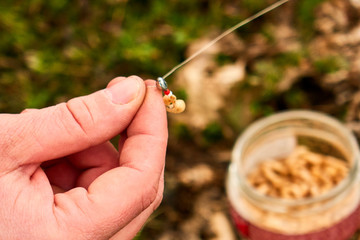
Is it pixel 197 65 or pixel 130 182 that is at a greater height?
pixel 130 182

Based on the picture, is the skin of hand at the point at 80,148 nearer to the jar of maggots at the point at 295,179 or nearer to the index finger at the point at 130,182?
the index finger at the point at 130,182

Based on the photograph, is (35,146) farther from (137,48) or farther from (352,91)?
(352,91)

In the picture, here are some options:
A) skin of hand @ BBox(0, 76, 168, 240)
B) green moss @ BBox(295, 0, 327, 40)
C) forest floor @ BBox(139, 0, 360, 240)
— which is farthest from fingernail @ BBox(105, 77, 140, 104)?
green moss @ BBox(295, 0, 327, 40)

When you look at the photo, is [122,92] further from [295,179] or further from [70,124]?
[295,179]

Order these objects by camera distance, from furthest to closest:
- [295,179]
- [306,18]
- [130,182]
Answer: [306,18] → [295,179] → [130,182]

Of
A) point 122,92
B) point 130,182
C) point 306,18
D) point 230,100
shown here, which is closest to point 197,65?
point 230,100

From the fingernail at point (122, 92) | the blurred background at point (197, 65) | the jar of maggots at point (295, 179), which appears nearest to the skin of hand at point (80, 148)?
the fingernail at point (122, 92)
